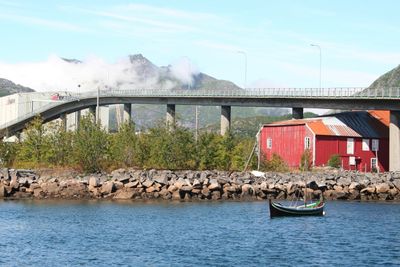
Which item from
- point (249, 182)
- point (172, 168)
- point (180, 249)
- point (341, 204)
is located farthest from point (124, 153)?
point (180, 249)

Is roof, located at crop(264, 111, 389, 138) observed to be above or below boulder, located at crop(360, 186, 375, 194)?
above

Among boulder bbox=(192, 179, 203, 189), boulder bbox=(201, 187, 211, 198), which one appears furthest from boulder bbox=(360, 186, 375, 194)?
boulder bbox=(192, 179, 203, 189)

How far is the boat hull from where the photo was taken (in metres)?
72.9

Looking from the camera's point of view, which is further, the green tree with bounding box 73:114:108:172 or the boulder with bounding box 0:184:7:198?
the green tree with bounding box 73:114:108:172

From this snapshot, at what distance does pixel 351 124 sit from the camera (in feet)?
412

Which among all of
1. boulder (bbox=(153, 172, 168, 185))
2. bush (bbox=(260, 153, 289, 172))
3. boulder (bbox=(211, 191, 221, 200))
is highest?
bush (bbox=(260, 153, 289, 172))

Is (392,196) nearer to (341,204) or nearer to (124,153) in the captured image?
(341,204)

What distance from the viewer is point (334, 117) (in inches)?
4938

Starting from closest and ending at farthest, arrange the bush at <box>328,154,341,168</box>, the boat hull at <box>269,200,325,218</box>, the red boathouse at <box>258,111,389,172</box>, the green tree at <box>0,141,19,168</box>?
the boat hull at <box>269,200,325,218</box>, the green tree at <box>0,141,19,168</box>, the bush at <box>328,154,341,168</box>, the red boathouse at <box>258,111,389,172</box>

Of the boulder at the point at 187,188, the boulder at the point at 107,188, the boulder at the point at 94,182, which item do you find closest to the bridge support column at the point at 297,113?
the boulder at the point at 187,188

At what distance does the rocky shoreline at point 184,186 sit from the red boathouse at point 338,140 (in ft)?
73.8

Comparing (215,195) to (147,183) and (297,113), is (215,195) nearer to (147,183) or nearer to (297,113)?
(147,183)

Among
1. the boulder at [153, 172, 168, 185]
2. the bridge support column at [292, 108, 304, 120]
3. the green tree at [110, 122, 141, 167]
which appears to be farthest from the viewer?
the bridge support column at [292, 108, 304, 120]

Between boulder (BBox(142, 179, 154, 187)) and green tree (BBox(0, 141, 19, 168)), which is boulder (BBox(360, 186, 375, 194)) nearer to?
boulder (BBox(142, 179, 154, 187))
